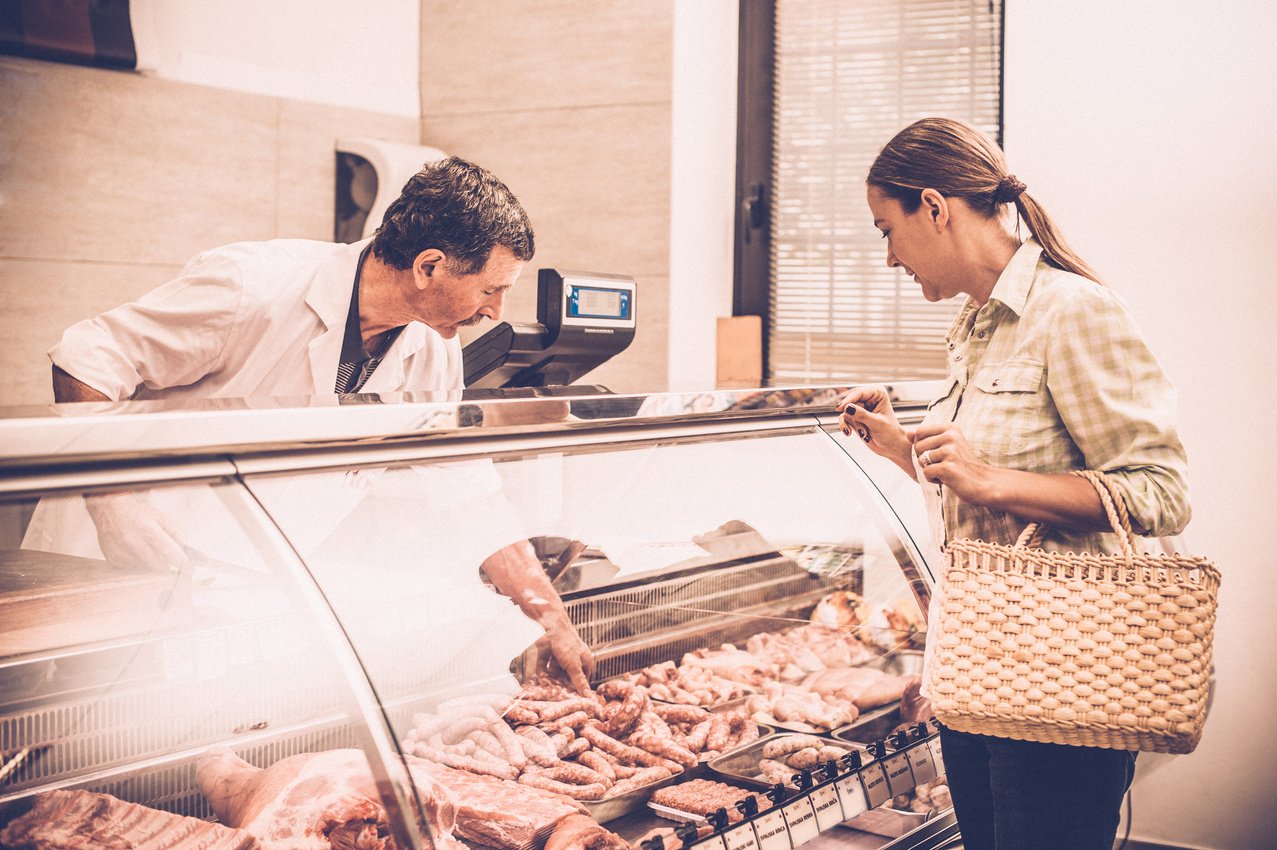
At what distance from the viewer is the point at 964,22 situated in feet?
12.0

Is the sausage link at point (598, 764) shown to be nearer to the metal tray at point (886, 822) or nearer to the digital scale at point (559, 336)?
the metal tray at point (886, 822)

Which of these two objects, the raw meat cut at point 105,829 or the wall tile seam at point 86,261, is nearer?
the raw meat cut at point 105,829

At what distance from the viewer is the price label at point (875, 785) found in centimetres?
174

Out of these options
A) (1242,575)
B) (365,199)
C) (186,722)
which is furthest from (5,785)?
(1242,575)

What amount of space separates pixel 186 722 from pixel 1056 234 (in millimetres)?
1347

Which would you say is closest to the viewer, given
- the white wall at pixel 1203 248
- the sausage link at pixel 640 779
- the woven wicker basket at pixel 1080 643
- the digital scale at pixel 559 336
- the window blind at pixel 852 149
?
the woven wicker basket at pixel 1080 643

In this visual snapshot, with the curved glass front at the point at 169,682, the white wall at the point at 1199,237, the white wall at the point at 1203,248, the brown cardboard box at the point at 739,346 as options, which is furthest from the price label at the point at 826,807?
the brown cardboard box at the point at 739,346

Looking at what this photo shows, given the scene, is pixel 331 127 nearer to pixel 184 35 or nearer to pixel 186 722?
pixel 184 35

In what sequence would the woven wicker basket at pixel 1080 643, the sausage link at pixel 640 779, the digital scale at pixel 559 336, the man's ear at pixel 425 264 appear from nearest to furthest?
the woven wicker basket at pixel 1080 643
the sausage link at pixel 640 779
the man's ear at pixel 425 264
the digital scale at pixel 559 336

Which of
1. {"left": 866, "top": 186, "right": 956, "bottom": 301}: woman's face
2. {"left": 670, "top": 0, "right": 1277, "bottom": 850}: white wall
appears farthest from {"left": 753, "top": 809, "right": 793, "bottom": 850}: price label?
{"left": 670, "top": 0, "right": 1277, "bottom": 850}: white wall

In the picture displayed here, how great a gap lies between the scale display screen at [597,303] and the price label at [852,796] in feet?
4.06

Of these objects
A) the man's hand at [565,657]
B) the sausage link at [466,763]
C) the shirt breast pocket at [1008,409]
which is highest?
the shirt breast pocket at [1008,409]

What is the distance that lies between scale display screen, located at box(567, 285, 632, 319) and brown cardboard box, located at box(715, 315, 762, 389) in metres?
1.31

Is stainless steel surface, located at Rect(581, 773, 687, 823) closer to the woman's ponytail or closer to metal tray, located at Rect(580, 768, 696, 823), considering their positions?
metal tray, located at Rect(580, 768, 696, 823)
